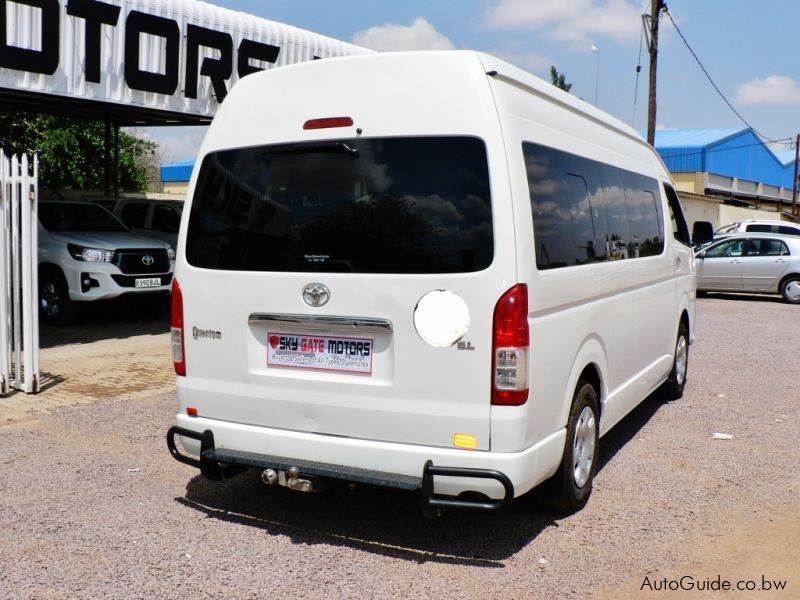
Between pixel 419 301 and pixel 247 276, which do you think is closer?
pixel 419 301

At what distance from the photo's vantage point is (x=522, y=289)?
3.88m

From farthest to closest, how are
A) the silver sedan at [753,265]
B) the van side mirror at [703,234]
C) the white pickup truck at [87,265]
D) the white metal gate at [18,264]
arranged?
the silver sedan at [753,265] → the white pickup truck at [87,265] → the van side mirror at [703,234] → the white metal gate at [18,264]

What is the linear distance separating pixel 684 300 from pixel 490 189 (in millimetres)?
4654

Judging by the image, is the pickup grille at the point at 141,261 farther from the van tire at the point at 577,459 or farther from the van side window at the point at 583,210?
the van tire at the point at 577,459

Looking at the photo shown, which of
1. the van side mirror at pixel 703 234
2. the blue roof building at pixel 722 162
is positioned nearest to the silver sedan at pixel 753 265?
the van side mirror at pixel 703 234

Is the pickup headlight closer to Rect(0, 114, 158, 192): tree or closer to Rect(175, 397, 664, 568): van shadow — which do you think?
Rect(175, 397, 664, 568): van shadow

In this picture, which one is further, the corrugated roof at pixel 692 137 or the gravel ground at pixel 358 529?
the corrugated roof at pixel 692 137

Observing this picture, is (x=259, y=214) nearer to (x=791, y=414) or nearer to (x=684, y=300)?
(x=684, y=300)

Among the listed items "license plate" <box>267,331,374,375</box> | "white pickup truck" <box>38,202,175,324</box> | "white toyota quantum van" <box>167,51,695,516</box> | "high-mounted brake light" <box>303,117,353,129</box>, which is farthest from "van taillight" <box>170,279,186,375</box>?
"white pickup truck" <box>38,202,175,324</box>

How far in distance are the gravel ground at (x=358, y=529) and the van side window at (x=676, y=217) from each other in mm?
2027

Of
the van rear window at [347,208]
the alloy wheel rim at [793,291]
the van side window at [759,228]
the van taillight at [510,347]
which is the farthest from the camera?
the van side window at [759,228]

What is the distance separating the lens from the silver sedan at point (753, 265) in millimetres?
19109

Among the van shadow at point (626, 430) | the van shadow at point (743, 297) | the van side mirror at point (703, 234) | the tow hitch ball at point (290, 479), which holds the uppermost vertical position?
the van side mirror at point (703, 234)

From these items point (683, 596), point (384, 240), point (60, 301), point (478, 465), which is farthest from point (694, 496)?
point (60, 301)
